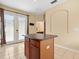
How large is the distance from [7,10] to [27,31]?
241cm

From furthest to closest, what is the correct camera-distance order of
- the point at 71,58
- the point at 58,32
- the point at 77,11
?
the point at 58,32 < the point at 77,11 < the point at 71,58

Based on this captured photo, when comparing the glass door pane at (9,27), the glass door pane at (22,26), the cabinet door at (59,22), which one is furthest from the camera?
the glass door pane at (22,26)

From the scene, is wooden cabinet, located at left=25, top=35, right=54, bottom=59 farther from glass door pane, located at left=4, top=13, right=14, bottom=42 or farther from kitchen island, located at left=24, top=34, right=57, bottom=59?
glass door pane, located at left=4, top=13, right=14, bottom=42

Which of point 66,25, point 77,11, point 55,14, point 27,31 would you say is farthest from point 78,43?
point 27,31

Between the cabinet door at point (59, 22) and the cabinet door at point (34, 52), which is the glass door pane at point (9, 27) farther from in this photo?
the cabinet door at point (34, 52)

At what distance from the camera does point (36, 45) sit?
10.0 ft

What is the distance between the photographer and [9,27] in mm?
6723

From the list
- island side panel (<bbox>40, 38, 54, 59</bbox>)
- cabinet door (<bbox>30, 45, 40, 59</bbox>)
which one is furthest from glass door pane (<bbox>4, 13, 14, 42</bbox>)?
island side panel (<bbox>40, 38, 54, 59</bbox>)

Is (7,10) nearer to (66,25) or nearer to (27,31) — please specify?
(27,31)

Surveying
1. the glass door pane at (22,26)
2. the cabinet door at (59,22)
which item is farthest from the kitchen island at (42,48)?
the glass door pane at (22,26)

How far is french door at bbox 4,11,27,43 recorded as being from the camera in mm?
6547

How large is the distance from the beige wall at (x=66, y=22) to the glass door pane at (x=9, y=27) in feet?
7.77

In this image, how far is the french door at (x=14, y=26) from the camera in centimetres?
655

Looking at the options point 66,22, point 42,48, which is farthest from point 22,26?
point 42,48
